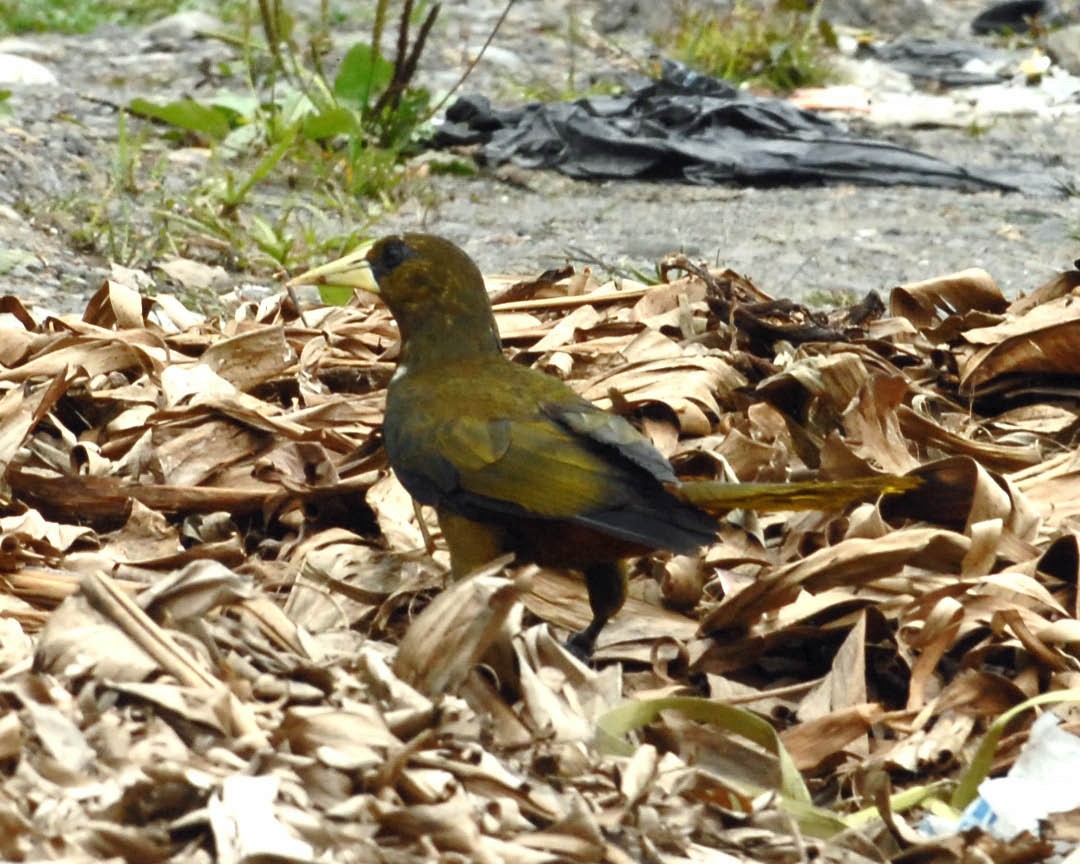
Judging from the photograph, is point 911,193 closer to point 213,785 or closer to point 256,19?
point 256,19

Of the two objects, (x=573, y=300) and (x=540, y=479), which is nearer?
(x=540, y=479)

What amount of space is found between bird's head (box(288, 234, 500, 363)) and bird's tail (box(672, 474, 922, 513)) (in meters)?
0.84

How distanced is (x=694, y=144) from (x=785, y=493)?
519cm

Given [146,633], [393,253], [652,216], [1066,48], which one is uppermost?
[393,253]

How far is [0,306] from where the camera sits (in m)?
4.96

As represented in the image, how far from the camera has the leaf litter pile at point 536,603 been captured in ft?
8.43

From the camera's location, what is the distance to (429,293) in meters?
4.24

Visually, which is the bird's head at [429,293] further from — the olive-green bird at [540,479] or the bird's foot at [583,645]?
the bird's foot at [583,645]

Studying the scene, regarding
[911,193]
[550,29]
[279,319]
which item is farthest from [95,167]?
[550,29]

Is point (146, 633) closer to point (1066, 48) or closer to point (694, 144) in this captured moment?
point (694, 144)

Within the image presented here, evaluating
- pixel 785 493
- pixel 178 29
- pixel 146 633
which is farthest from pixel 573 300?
pixel 178 29

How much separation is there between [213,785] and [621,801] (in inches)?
23.1

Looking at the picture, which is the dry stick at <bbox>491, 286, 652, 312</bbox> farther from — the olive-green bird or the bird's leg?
the bird's leg

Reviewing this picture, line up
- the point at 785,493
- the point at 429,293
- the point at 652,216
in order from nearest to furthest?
the point at 785,493 < the point at 429,293 < the point at 652,216
